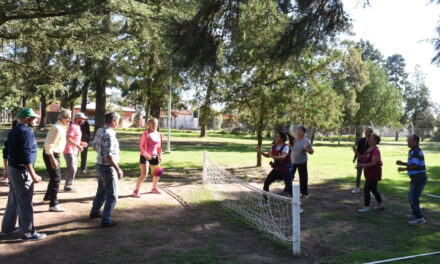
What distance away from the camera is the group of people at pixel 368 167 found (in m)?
6.68

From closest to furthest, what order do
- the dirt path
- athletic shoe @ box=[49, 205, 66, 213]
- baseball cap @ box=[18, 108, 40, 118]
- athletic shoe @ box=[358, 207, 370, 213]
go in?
the dirt path < baseball cap @ box=[18, 108, 40, 118] < athletic shoe @ box=[49, 205, 66, 213] < athletic shoe @ box=[358, 207, 370, 213]

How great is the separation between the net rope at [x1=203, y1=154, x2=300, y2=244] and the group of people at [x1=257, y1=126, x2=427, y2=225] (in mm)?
310

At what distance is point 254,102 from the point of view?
46.4 ft

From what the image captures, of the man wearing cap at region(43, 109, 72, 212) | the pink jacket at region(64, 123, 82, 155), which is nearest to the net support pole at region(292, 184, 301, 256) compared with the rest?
the man wearing cap at region(43, 109, 72, 212)

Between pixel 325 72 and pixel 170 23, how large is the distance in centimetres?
776

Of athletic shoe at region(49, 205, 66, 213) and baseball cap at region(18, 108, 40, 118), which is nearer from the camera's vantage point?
baseball cap at region(18, 108, 40, 118)

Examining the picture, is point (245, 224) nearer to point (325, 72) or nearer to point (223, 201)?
point (223, 201)

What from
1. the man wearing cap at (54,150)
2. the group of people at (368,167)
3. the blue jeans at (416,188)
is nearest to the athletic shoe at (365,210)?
the group of people at (368,167)

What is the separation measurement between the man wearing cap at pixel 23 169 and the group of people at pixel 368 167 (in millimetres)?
4173

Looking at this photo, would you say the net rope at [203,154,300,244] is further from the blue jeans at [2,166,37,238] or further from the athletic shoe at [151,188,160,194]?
the blue jeans at [2,166,37,238]

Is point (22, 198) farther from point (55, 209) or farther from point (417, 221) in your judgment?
point (417, 221)

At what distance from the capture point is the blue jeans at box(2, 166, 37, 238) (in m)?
4.93

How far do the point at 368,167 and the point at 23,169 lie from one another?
6434mm

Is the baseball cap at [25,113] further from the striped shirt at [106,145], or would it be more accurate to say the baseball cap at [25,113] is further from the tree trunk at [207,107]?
the tree trunk at [207,107]
